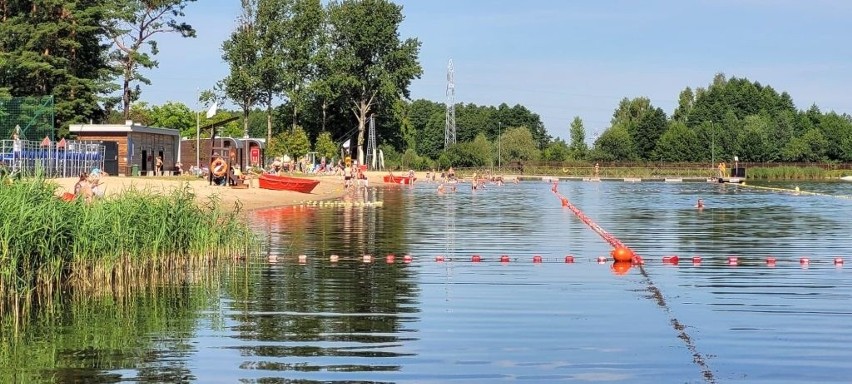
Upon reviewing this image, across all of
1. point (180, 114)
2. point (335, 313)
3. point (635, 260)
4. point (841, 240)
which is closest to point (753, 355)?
point (335, 313)

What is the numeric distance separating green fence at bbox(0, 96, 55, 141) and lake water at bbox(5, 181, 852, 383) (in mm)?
33362

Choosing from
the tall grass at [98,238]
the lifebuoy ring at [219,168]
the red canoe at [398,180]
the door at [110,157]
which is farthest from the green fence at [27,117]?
the red canoe at [398,180]

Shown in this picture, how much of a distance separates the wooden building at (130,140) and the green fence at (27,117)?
7375 millimetres

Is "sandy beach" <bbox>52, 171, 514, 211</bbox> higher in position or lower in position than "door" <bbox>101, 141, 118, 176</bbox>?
lower

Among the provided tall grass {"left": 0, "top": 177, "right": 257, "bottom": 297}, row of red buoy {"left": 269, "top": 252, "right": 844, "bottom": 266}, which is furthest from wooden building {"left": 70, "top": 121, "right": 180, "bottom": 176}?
tall grass {"left": 0, "top": 177, "right": 257, "bottom": 297}

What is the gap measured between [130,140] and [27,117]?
487 inches

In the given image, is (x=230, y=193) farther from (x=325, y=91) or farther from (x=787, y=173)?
(x=787, y=173)

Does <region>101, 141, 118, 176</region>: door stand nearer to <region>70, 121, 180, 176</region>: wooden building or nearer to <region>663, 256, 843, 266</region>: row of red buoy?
<region>70, 121, 180, 176</region>: wooden building

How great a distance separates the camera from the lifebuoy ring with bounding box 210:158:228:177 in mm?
57562

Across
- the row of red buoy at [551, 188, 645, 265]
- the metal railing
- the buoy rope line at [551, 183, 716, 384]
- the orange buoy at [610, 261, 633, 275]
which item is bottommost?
the buoy rope line at [551, 183, 716, 384]

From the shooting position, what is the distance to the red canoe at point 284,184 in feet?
203

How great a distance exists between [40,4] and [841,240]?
184ft

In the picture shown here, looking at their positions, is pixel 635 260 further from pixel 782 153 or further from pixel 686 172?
pixel 782 153

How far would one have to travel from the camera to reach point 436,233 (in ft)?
119
